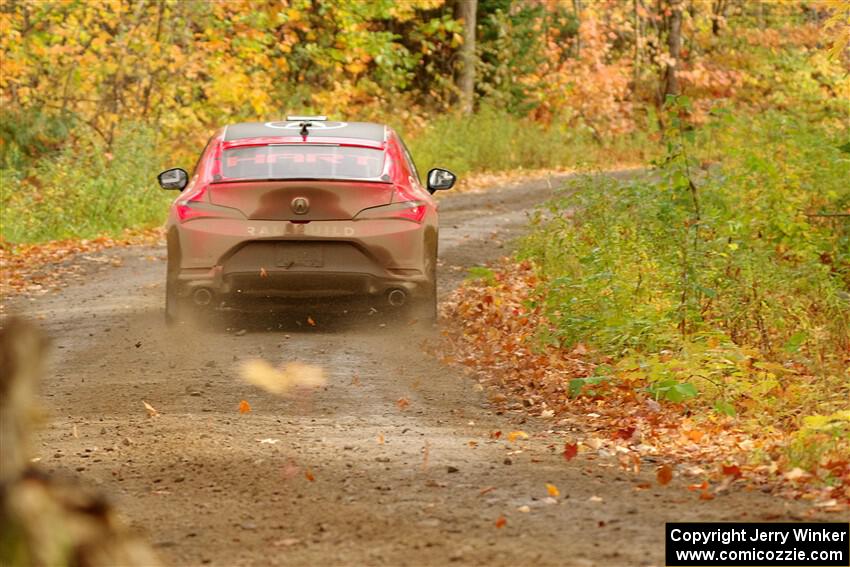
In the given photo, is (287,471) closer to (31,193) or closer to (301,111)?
(31,193)

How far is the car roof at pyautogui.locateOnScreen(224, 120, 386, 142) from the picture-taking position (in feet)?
39.2

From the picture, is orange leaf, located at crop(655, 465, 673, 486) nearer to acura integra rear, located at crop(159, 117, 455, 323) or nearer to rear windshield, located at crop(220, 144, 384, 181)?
acura integra rear, located at crop(159, 117, 455, 323)

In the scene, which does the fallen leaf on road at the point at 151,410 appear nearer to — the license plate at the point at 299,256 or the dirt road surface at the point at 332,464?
the dirt road surface at the point at 332,464

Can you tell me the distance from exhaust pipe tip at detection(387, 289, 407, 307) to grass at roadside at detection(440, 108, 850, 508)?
0.60 metres

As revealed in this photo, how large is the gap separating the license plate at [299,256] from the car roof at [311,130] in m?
1.28

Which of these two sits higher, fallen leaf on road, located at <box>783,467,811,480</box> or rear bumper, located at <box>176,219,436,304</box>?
rear bumper, located at <box>176,219,436,304</box>

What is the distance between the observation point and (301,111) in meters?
30.8

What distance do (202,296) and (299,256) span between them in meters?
0.92

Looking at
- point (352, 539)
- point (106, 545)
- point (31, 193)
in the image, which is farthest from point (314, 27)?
point (106, 545)

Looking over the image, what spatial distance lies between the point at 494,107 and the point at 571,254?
802 inches

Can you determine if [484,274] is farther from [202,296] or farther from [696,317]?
[202,296]

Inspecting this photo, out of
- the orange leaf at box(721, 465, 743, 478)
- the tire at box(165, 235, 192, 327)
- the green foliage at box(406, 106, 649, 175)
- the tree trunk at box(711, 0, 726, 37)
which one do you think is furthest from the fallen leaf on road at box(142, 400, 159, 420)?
the tree trunk at box(711, 0, 726, 37)

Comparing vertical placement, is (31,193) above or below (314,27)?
below

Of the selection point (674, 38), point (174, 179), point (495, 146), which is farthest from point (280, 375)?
point (674, 38)
